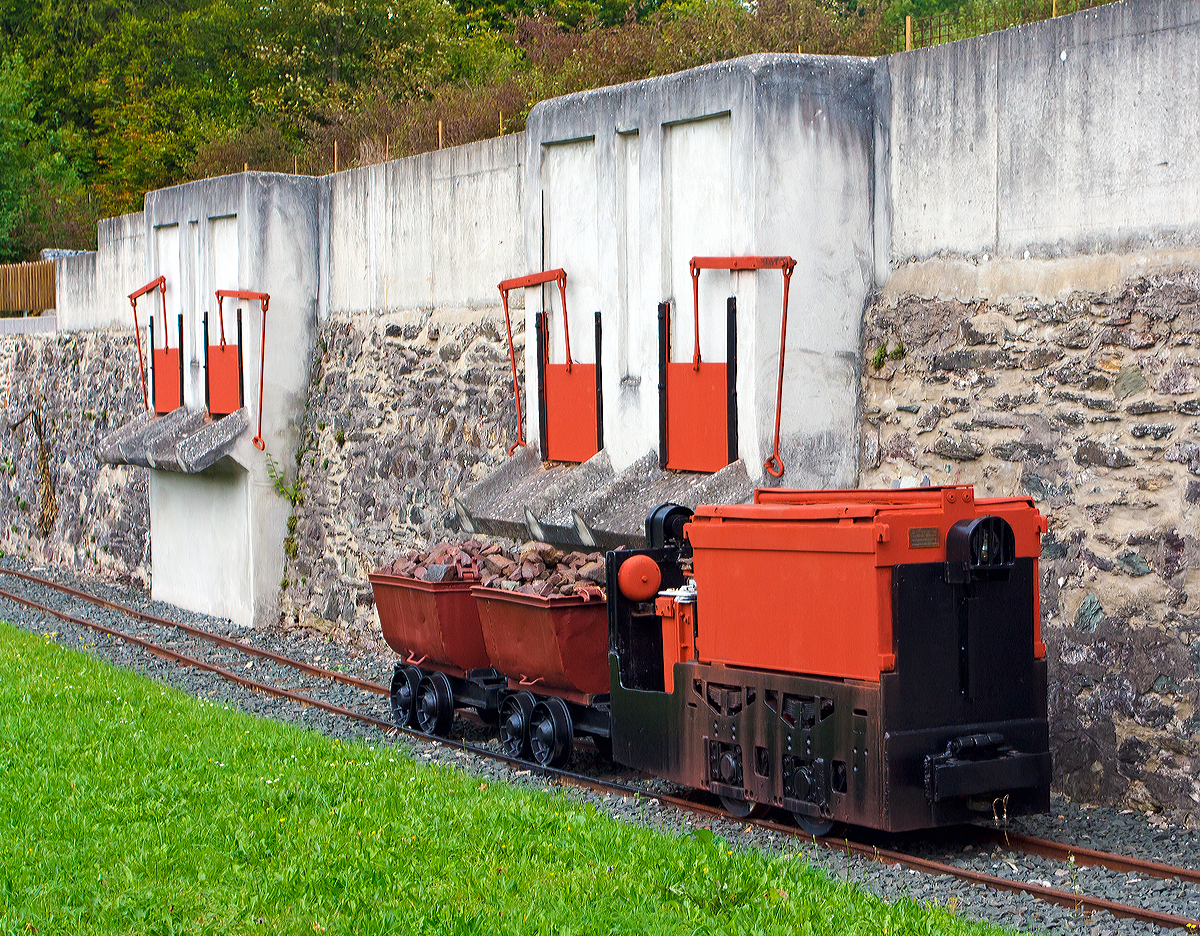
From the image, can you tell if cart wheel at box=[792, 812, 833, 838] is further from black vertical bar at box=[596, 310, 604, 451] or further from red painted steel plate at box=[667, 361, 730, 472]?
black vertical bar at box=[596, 310, 604, 451]

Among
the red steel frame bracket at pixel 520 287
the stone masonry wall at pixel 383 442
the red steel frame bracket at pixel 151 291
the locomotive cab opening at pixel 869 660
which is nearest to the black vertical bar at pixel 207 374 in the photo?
the stone masonry wall at pixel 383 442

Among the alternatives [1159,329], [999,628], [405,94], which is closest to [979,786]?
[999,628]

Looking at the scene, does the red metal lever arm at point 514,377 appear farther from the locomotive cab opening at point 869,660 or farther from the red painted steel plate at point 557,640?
the locomotive cab opening at point 869,660

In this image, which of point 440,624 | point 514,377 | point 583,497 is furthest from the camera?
point 514,377

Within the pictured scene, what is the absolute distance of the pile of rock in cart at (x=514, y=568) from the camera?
10.6 metres

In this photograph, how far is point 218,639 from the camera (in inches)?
692

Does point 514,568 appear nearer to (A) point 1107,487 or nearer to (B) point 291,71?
(A) point 1107,487

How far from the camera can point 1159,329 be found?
9344 mm

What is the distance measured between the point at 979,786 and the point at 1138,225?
3940 mm

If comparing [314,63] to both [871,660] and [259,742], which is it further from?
[871,660]

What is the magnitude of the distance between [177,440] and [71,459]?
8024 mm

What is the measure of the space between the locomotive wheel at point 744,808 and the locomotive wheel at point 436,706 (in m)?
3.54

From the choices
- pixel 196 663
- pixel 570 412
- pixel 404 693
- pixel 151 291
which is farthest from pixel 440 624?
pixel 151 291

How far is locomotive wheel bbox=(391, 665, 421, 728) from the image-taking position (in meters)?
12.4
